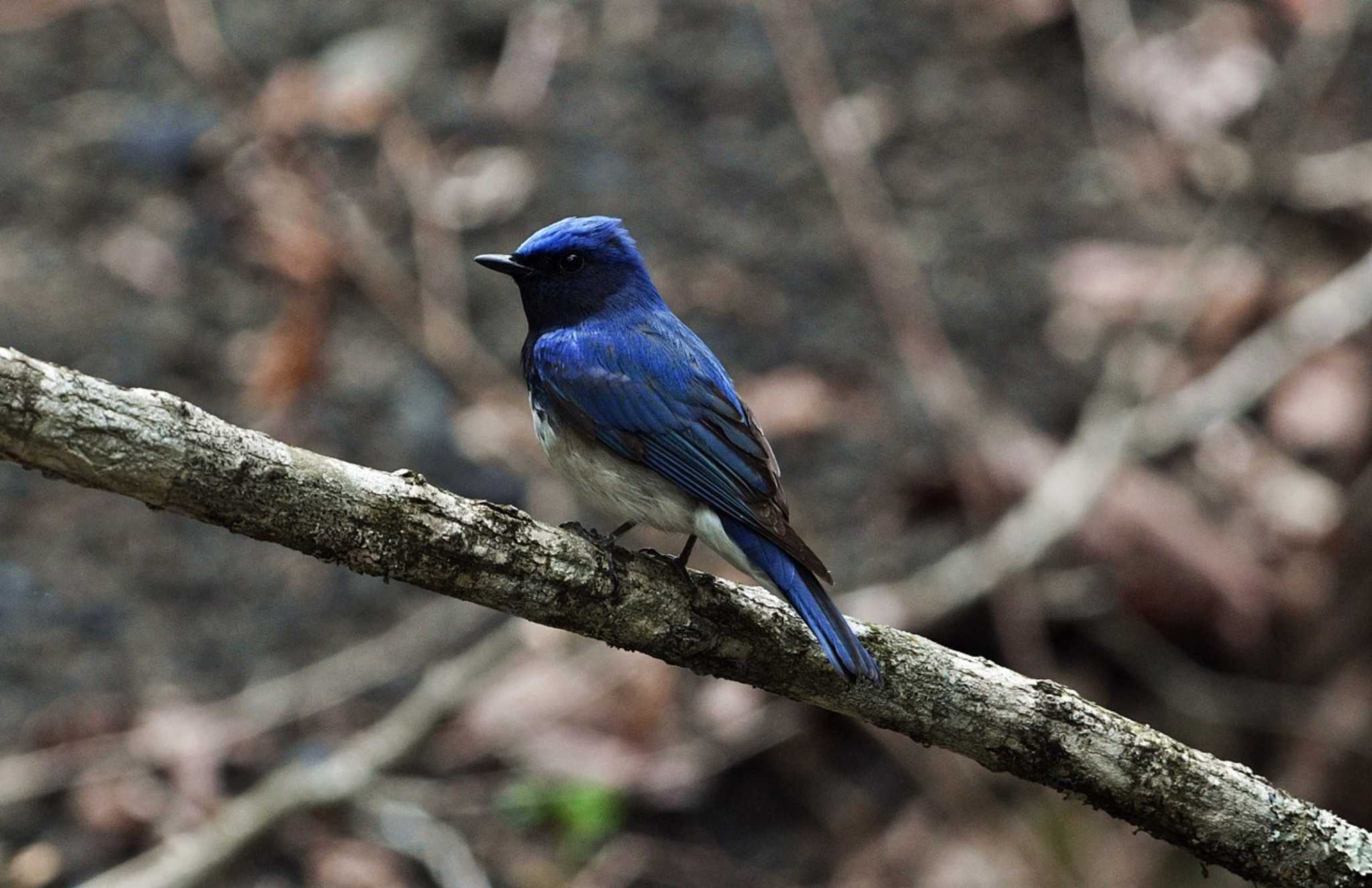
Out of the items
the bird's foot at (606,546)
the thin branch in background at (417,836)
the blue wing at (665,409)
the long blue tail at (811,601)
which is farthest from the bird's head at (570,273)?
the thin branch in background at (417,836)

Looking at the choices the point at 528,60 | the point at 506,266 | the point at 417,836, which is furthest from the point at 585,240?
the point at 528,60

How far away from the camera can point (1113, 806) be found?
2.94 metres

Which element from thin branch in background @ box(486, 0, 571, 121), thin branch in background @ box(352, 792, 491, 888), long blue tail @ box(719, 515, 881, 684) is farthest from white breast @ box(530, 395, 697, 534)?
thin branch in background @ box(486, 0, 571, 121)

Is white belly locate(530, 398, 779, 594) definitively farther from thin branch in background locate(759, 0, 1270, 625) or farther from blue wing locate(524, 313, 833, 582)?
thin branch in background locate(759, 0, 1270, 625)

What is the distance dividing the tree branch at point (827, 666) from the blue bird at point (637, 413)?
0.23 m

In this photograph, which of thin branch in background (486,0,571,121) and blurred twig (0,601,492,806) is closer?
blurred twig (0,601,492,806)

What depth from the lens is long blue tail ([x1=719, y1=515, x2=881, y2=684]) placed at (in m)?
2.80

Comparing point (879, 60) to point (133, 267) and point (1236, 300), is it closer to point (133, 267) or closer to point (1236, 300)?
point (1236, 300)

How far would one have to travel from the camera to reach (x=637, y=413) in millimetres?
3689

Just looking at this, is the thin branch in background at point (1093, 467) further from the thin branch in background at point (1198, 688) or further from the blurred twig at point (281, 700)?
the blurred twig at point (281, 700)

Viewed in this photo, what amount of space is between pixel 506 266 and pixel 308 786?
69.6 inches

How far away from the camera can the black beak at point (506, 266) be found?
3994 millimetres

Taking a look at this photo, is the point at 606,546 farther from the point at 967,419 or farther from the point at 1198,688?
the point at 967,419

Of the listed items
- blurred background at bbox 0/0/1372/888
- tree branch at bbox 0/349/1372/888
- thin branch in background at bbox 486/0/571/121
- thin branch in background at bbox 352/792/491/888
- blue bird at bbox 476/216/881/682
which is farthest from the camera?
thin branch in background at bbox 486/0/571/121
